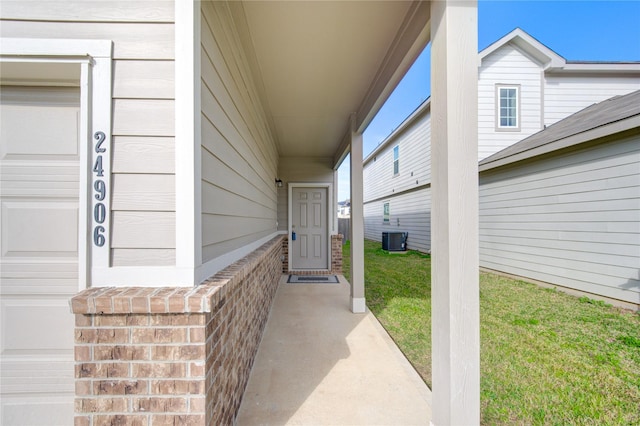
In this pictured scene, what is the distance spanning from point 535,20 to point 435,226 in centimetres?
975

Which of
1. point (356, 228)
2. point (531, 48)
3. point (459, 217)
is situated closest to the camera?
point (459, 217)

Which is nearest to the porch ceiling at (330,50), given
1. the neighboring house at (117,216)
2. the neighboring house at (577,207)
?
the neighboring house at (117,216)

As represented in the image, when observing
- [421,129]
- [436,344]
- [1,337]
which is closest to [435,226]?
[436,344]

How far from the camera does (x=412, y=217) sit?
9.80 meters

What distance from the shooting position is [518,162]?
17.1 feet

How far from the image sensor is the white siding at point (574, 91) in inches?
279

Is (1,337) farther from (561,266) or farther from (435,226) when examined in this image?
(561,266)

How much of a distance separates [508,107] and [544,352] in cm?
690

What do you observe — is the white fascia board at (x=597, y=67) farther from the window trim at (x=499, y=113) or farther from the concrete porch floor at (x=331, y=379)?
the concrete porch floor at (x=331, y=379)

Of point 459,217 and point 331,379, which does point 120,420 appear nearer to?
point 331,379

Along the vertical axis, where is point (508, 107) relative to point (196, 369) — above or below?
above

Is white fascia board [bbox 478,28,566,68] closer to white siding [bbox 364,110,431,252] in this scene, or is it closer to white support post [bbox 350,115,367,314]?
white siding [bbox 364,110,431,252]

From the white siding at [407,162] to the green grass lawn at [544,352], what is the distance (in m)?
5.44

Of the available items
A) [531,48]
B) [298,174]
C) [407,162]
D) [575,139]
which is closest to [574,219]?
[575,139]
